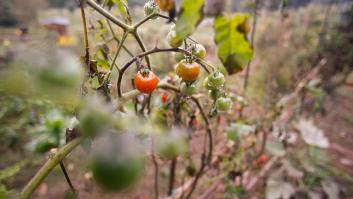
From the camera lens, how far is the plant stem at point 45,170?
1.33 feet

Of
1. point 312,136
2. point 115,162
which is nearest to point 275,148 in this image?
point 312,136

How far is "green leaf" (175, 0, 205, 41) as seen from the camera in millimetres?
333

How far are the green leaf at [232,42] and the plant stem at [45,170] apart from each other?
27cm

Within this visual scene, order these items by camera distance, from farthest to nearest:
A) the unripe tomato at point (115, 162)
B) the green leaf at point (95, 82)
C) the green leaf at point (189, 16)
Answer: the green leaf at point (95, 82) < the green leaf at point (189, 16) < the unripe tomato at point (115, 162)

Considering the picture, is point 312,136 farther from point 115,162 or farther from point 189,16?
point 115,162

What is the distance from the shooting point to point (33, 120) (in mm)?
2143

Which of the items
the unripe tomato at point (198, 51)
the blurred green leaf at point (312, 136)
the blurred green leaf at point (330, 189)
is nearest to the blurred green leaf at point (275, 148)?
the blurred green leaf at point (312, 136)

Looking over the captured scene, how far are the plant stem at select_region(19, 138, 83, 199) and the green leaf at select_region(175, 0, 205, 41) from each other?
25 centimetres

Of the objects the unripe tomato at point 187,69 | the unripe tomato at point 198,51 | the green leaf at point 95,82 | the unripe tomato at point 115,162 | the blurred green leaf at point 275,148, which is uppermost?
the unripe tomato at point 198,51

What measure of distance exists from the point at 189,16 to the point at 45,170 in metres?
0.31

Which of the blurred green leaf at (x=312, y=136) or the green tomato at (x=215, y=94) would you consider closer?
the green tomato at (x=215, y=94)

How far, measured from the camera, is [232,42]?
0.38 metres

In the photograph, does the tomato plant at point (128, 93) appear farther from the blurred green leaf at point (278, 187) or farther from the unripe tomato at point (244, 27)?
the blurred green leaf at point (278, 187)

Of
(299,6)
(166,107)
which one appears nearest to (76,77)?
(166,107)
